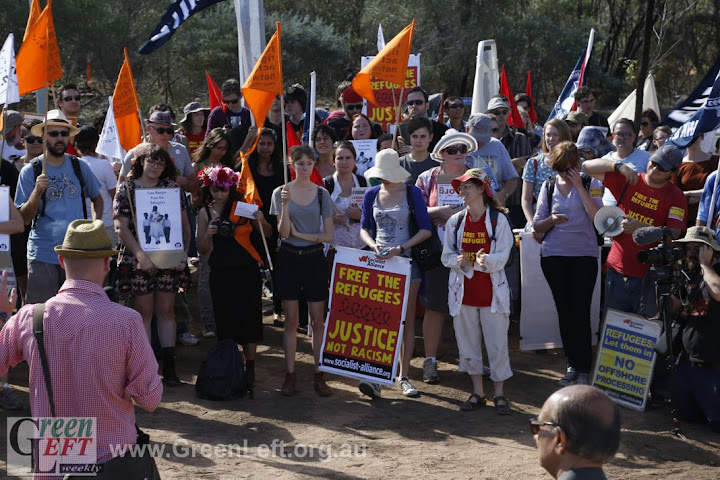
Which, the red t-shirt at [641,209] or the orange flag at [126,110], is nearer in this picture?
the red t-shirt at [641,209]

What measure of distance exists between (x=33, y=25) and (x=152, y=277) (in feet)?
7.77

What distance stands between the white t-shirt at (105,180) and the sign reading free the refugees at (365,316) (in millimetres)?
2437

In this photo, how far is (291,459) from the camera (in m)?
6.73

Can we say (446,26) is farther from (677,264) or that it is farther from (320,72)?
(677,264)

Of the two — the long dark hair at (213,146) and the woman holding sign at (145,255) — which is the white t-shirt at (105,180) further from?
the woman holding sign at (145,255)

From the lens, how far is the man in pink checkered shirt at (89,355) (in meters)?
4.18

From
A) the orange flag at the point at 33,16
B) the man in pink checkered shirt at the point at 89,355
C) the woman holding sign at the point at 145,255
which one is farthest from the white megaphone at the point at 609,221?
the orange flag at the point at 33,16

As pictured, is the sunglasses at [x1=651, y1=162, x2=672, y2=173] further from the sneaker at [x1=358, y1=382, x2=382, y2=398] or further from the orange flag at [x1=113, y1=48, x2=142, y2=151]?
the orange flag at [x1=113, y1=48, x2=142, y2=151]

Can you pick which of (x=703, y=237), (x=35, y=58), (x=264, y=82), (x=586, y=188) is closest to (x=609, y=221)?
(x=586, y=188)

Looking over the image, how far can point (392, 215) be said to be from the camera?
8016mm

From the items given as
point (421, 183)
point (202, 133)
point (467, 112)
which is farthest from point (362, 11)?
point (421, 183)

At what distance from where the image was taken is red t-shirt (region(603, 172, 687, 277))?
7816 millimetres

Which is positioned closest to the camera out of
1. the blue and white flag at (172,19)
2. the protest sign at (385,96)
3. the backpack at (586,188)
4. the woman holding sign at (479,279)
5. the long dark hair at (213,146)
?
the woman holding sign at (479,279)

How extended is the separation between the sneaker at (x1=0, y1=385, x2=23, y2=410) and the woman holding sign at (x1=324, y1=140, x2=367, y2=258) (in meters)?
3.01
